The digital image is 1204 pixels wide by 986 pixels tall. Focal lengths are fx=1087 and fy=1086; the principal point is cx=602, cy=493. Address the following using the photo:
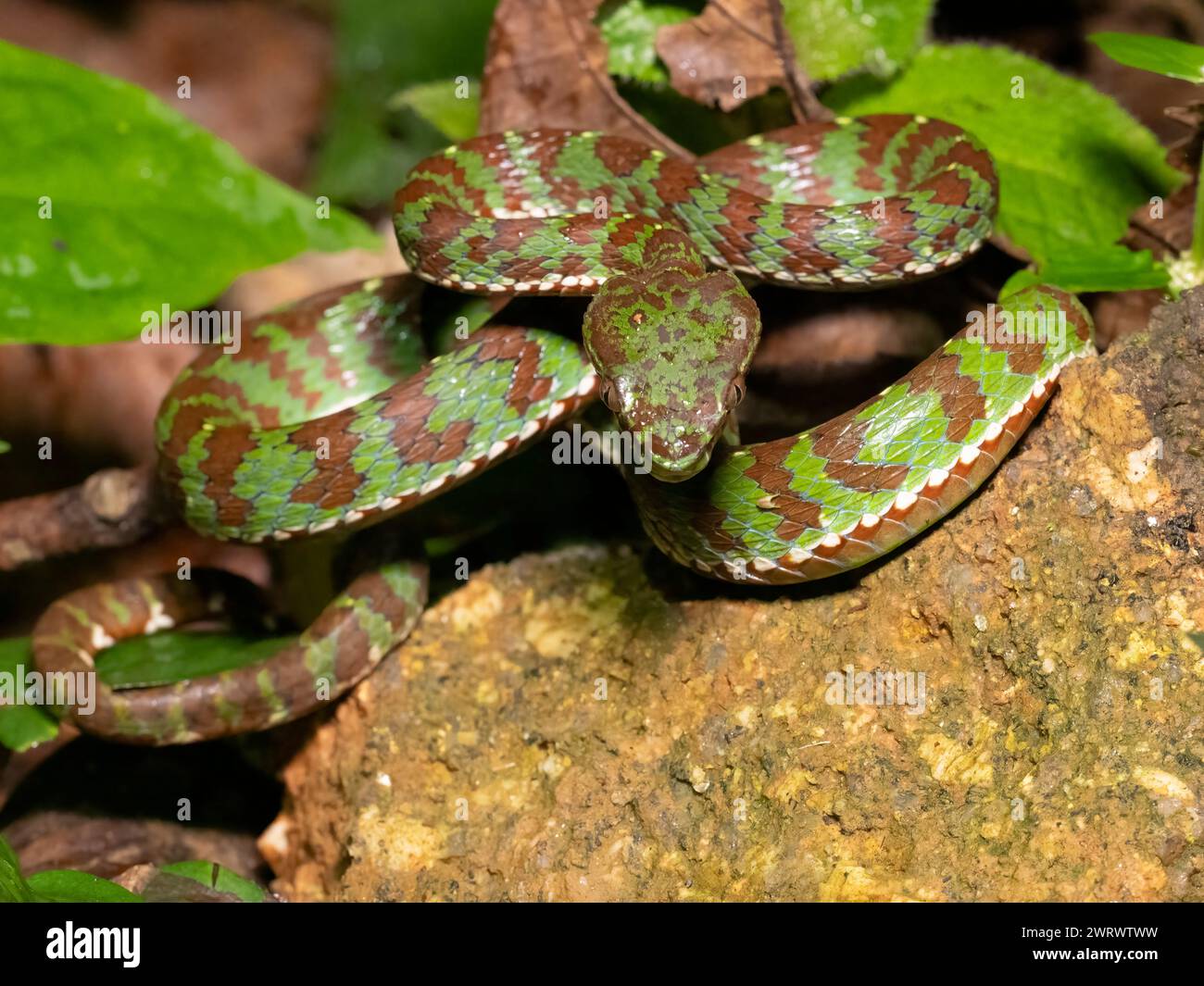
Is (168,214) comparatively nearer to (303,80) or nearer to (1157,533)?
(1157,533)

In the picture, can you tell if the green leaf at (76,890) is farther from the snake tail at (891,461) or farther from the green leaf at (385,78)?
the green leaf at (385,78)

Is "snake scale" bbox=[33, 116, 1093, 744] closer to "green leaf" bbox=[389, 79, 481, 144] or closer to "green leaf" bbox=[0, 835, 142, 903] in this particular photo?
"green leaf" bbox=[389, 79, 481, 144]

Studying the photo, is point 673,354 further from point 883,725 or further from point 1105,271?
point 1105,271

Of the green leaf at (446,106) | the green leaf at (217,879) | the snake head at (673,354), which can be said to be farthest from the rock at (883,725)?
the green leaf at (446,106)

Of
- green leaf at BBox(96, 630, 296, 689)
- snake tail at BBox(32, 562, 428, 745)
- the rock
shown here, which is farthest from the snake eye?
green leaf at BBox(96, 630, 296, 689)

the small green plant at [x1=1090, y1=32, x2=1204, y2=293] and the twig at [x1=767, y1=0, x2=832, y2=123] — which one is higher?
the twig at [x1=767, y1=0, x2=832, y2=123]

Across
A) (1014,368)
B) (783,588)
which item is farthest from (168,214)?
(1014,368)
